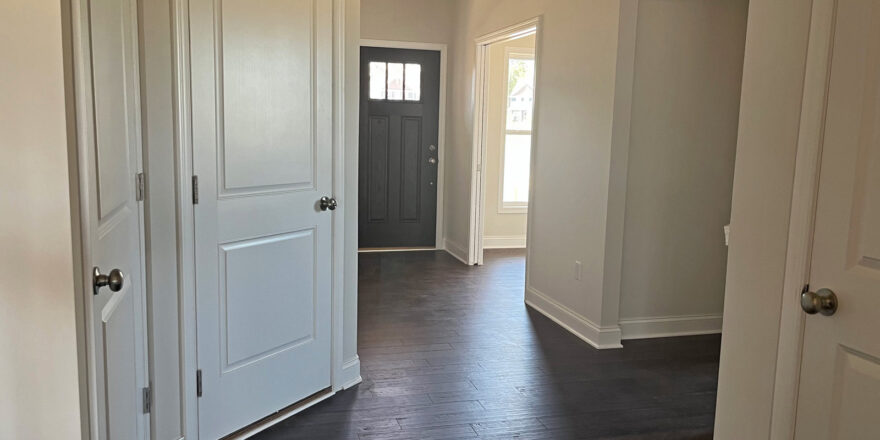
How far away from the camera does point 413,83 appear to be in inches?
265

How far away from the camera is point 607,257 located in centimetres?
405

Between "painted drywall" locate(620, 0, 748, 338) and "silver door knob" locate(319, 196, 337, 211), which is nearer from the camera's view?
"silver door knob" locate(319, 196, 337, 211)

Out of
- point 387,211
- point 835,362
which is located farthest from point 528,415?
point 387,211

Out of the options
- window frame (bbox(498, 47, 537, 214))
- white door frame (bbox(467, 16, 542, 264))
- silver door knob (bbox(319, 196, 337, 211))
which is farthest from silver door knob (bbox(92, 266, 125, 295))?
window frame (bbox(498, 47, 537, 214))

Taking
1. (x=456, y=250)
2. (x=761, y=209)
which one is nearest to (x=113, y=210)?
(x=761, y=209)

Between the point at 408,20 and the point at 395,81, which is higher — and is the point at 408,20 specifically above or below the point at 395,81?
above

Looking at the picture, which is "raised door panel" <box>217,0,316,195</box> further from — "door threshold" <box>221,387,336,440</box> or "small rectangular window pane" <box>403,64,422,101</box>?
"small rectangular window pane" <box>403,64,422,101</box>

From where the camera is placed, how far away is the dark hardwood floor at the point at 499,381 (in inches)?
116

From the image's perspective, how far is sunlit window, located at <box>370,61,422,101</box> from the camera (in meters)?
6.64

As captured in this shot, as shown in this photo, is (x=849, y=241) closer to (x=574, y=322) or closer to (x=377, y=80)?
(x=574, y=322)

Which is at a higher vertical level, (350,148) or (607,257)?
(350,148)

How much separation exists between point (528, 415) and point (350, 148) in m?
1.46

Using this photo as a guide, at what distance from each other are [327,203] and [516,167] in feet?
14.2

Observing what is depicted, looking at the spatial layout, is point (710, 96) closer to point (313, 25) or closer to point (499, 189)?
point (313, 25)
